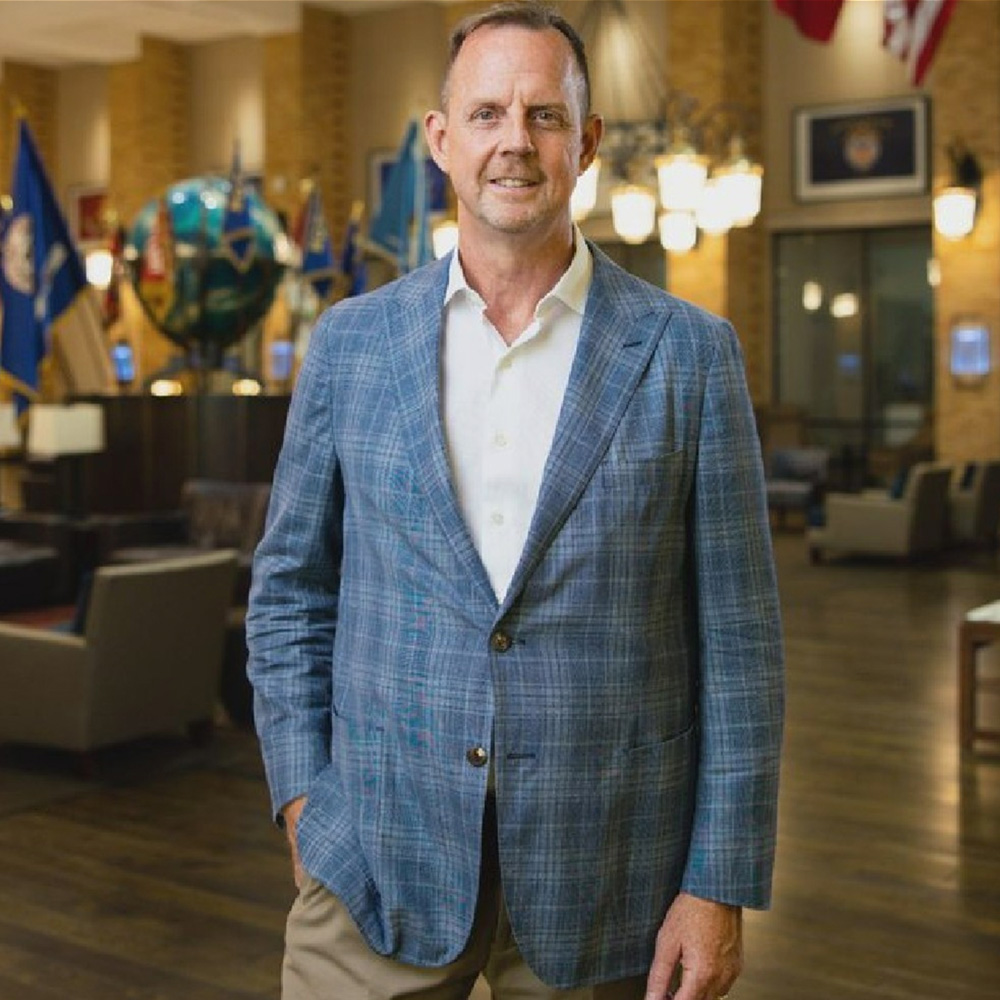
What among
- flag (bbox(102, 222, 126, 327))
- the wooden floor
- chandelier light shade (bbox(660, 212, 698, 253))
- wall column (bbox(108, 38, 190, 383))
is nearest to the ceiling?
wall column (bbox(108, 38, 190, 383))

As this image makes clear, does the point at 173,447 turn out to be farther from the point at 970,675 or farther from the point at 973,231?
the point at 973,231

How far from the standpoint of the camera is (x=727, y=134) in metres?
16.7

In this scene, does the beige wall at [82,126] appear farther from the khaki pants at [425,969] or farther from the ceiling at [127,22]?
the khaki pants at [425,969]

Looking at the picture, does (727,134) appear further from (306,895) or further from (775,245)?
(306,895)

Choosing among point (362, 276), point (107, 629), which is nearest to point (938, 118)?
point (362, 276)

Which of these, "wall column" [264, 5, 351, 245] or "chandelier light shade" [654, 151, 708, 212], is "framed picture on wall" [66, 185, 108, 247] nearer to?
"wall column" [264, 5, 351, 245]

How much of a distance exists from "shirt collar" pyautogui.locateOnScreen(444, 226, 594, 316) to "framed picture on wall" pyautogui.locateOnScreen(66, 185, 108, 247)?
23.7 metres

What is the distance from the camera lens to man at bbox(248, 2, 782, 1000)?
1847 mm

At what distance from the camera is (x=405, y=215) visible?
13.5 metres

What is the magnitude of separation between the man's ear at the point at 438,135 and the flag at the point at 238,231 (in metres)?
11.1

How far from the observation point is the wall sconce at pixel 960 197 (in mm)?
16469

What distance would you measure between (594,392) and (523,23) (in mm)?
416

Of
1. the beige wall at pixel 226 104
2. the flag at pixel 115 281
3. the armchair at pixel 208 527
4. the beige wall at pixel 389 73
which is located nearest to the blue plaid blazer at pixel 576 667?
the armchair at pixel 208 527

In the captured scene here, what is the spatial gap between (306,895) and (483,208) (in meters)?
0.83
